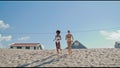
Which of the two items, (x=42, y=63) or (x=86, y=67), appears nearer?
(x=86, y=67)

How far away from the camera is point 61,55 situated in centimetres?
2028

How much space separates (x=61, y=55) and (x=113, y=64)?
15.0 feet

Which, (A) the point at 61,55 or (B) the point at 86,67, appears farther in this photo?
(A) the point at 61,55

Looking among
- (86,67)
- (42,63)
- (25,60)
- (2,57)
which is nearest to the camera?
(86,67)

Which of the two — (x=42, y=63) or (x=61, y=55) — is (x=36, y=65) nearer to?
(x=42, y=63)

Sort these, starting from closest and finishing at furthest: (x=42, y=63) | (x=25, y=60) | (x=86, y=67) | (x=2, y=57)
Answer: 1. (x=86, y=67)
2. (x=42, y=63)
3. (x=25, y=60)
4. (x=2, y=57)

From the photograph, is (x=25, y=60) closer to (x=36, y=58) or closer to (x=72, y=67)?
(x=36, y=58)

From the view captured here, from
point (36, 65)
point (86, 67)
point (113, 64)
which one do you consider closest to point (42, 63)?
point (36, 65)

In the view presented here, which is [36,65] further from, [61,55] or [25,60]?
[61,55]

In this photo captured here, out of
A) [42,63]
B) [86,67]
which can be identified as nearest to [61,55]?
[42,63]

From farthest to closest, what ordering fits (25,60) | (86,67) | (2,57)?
(2,57) → (25,60) → (86,67)

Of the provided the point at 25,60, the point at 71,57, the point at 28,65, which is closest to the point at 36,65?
the point at 28,65

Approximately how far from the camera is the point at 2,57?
20.5 meters

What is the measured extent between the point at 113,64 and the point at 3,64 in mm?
7602
